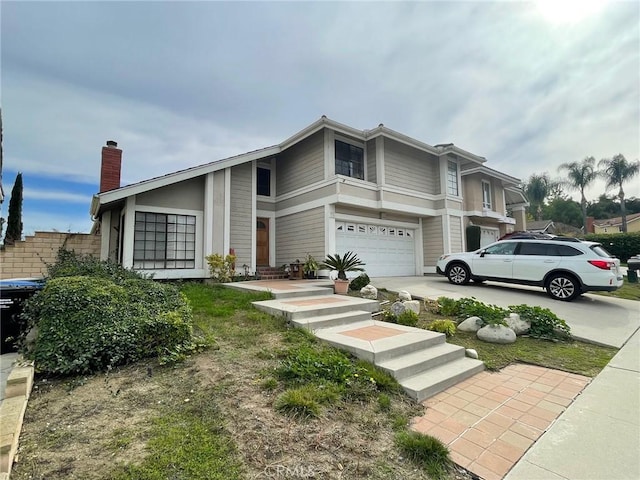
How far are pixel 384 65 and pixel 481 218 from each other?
11.3 metres

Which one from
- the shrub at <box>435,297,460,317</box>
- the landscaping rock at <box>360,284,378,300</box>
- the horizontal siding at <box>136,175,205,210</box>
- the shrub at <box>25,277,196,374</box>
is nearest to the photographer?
the shrub at <box>25,277,196,374</box>

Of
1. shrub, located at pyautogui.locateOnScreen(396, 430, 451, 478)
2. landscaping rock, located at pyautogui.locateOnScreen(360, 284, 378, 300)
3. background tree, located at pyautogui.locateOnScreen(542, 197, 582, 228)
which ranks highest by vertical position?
background tree, located at pyautogui.locateOnScreen(542, 197, 582, 228)

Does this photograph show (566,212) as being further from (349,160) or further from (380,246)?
(349,160)

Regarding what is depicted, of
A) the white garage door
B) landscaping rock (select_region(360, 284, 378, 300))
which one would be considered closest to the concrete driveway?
landscaping rock (select_region(360, 284, 378, 300))

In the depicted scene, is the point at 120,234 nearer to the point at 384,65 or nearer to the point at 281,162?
the point at 281,162

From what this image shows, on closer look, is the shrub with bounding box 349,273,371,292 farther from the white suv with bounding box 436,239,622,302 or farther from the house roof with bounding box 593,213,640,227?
the house roof with bounding box 593,213,640,227

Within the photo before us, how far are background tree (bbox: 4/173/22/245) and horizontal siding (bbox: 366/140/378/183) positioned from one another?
13.9 m

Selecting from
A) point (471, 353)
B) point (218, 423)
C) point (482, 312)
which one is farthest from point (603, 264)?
point (218, 423)

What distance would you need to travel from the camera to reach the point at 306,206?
39.1 feet

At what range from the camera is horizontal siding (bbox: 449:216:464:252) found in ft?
46.7

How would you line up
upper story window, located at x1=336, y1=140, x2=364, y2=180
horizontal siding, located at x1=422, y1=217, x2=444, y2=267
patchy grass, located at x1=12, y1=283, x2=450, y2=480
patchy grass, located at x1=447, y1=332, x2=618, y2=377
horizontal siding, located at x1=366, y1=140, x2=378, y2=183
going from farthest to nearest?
horizontal siding, located at x1=422, y1=217, x2=444, y2=267
horizontal siding, located at x1=366, y1=140, x2=378, y2=183
upper story window, located at x1=336, y1=140, x2=364, y2=180
patchy grass, located at x1=447, y1=332, x2=618, y2=377
patchy grass, located at x1=12, y1=283, x2=450, y2=480

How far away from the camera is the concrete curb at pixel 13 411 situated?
184 centimetres

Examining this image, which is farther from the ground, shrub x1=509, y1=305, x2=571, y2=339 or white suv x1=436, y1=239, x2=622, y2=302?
white suv x1=436, y1=239, x2=622, y2=302

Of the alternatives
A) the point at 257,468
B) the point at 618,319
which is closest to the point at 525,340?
the point at 618,319
